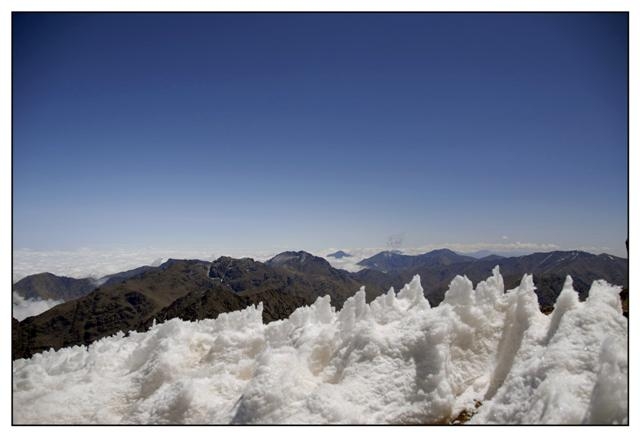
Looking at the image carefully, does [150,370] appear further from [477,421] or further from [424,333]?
[477,421]

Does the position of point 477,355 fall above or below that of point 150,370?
above

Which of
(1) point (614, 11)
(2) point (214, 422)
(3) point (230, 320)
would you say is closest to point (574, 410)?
(2) point (214, 422)

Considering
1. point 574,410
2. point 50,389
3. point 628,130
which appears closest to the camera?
point 574,410

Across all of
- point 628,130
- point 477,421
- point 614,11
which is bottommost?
point 477,421

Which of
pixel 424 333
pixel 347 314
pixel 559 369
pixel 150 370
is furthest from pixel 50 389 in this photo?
pixel 559 369

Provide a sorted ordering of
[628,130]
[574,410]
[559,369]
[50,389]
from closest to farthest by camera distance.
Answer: [574,410] < [559,369] < [628,130] < [50,389]

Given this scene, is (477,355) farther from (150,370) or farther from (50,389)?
(50,389)

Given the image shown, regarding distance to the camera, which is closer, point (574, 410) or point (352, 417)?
point (574, 410)
